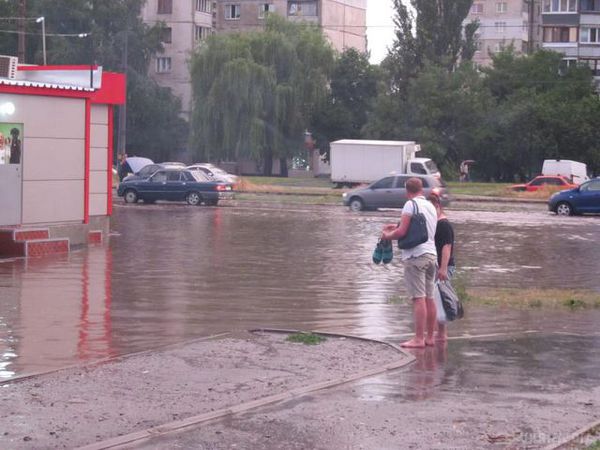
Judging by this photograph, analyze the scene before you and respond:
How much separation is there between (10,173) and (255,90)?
52.1m

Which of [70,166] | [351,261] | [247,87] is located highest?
[247,87]

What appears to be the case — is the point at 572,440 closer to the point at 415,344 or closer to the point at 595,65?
the point at 415,344

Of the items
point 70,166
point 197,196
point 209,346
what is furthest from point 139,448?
point 197,196

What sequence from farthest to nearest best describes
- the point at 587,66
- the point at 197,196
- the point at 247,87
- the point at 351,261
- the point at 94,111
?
the point at 587,66
the point at 247,87
the point at 197,196
the point at 94,111
the point at 351,261

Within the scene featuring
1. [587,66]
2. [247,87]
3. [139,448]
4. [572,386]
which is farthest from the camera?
[587,66]

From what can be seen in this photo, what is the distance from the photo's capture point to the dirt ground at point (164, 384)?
7730mm

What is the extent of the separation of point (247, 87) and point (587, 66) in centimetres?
2590

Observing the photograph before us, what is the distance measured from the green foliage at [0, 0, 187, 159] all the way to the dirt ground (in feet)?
244

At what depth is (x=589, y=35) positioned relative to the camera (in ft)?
299

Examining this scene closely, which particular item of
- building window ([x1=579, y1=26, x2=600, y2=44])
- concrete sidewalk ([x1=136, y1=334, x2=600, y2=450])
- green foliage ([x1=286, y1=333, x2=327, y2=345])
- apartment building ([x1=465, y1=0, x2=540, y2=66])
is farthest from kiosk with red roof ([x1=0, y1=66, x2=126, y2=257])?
apartment building ([x1=465, y1=0, x2=540, y2=66])

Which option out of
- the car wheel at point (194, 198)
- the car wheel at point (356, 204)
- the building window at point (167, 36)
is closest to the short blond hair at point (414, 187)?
the car wheel at point (356, 204)

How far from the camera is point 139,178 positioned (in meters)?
46.5

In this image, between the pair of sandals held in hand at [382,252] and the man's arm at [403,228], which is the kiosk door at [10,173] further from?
the man's arm at [403,228]

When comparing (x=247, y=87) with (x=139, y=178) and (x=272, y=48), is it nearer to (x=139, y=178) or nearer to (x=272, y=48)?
(x=272, y=48)
